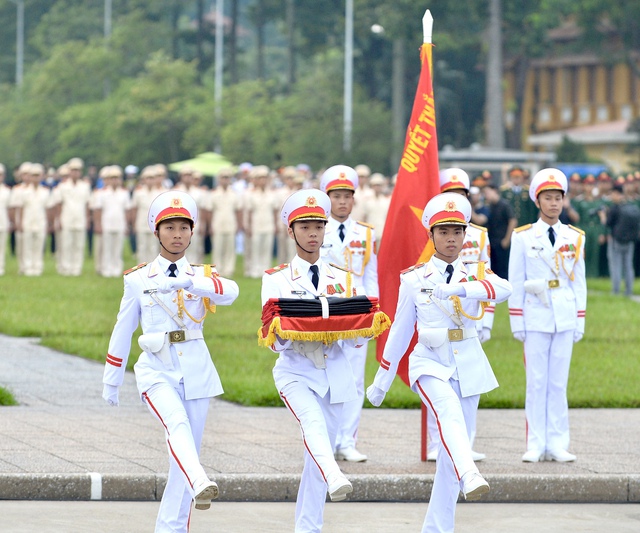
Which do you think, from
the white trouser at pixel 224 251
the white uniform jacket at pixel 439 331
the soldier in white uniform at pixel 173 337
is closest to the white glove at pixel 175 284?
the soldier in white uniform at pixel 173 337

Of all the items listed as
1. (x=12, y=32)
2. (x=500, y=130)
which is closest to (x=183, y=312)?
(x=500, y=130)

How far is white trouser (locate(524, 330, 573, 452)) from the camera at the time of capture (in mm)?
11391

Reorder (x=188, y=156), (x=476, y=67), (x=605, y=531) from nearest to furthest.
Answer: (x=605, y=531)
(x=188, y=156)
(x=476, y=67)

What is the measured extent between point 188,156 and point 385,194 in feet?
100

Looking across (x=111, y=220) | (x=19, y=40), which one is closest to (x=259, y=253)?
(x=111, y=220)

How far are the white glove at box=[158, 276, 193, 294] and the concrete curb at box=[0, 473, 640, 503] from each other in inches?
85.1

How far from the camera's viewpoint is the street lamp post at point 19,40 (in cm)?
8431

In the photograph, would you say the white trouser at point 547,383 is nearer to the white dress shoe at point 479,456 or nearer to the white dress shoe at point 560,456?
the white dress shoe at point 560,456

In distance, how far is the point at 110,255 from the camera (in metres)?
30.9

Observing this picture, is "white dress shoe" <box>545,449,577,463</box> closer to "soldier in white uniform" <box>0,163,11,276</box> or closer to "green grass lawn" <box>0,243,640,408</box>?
"green grass lawn" <box>0,243,640,408</box>

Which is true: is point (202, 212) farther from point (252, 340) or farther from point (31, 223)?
point (252, 340)

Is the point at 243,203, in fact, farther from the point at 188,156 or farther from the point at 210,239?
the point at 188,156

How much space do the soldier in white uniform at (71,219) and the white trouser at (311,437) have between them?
23019 millimetres

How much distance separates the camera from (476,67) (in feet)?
239
